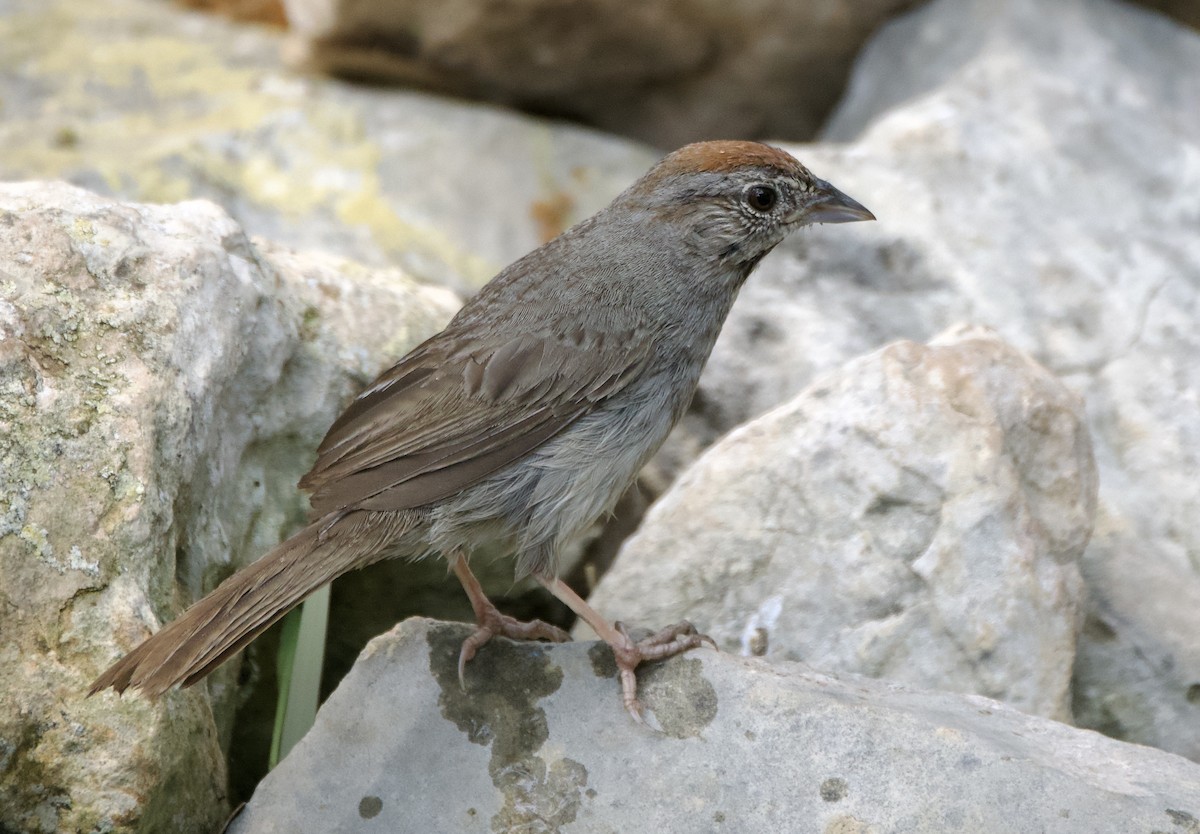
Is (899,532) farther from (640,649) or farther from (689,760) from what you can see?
→ (689,760)

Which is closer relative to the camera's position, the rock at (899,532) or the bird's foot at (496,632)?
the bird's foot at (496,632)

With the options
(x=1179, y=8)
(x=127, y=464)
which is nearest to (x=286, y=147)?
(x=127, y=464)

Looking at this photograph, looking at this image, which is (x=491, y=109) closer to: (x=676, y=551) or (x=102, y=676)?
(x=676, y=551)

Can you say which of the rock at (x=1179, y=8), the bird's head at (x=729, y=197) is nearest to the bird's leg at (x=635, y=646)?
the bird's head at (x=729, y=197)

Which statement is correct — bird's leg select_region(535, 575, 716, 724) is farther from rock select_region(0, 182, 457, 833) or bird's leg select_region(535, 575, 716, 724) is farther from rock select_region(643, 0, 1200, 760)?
rock select_region(643, 0, 1200, 760)

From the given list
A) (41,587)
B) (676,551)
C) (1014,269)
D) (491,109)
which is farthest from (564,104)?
(41,587)

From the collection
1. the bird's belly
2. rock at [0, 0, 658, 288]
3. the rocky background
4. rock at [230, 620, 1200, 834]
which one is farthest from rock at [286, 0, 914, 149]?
rock at [230, 620, 1200, 834]

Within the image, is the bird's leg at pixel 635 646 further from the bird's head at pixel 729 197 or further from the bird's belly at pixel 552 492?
the bird's head at pixel 729 197
